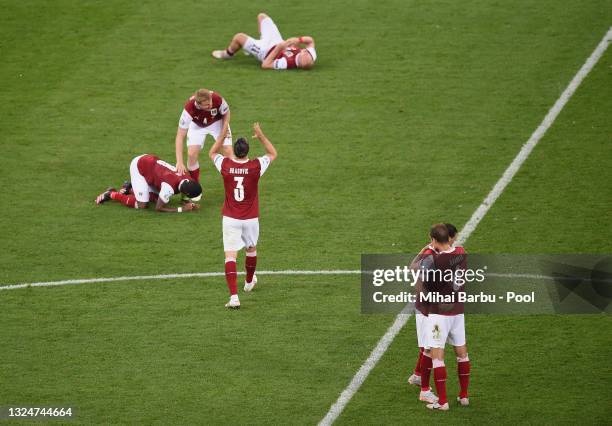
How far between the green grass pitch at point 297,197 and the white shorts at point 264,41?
405 mm

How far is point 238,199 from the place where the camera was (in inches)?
589

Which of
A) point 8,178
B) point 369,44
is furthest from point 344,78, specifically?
point 8,178

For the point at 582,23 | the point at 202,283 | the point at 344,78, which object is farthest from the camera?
the point at 582,23

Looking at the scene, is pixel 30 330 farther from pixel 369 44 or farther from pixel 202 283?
pixel 369 44

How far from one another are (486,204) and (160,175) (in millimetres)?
4876

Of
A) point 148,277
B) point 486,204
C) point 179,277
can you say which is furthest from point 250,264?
point 486,204

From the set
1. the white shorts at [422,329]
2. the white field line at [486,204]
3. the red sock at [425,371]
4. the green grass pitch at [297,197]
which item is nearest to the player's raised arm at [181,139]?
the green grass pitch at [297,197]

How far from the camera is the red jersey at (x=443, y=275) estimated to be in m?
12.2

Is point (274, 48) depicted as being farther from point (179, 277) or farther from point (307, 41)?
point (179, 277)

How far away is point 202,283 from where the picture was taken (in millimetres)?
15891

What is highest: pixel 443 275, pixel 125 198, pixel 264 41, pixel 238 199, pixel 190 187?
pixel 264 41

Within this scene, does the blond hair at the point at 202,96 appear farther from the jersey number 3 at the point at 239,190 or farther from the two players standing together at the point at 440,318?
the two players standing together at the point at 440,318

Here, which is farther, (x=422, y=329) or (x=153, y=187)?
(x=153, y=187)

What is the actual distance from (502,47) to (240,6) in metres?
5.86
